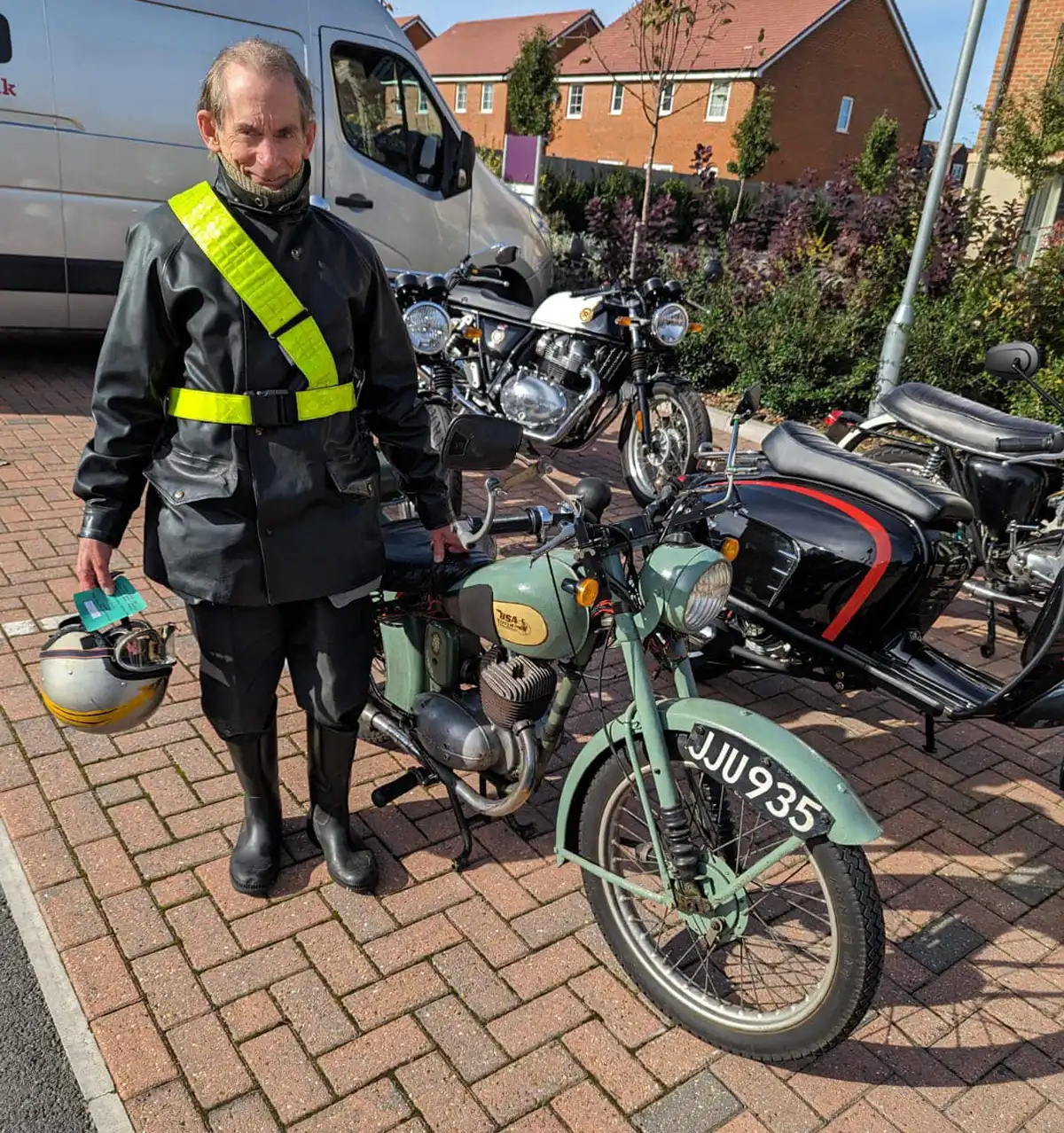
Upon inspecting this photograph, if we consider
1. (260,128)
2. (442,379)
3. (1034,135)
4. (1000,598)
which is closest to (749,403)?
(260,128)

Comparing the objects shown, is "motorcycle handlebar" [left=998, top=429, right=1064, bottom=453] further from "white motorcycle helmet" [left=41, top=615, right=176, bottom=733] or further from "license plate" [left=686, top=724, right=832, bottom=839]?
"white motorcycle helmet" [left=41, top=615, right=176, bottom=733]

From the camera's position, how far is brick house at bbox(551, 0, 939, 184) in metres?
33.8

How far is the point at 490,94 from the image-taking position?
44125 mm

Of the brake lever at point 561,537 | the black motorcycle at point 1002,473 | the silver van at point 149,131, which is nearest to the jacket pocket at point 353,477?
the brake lever at point 561,537

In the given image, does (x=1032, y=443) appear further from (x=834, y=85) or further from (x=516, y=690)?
(x=834, y=85)

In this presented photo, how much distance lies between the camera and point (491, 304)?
6145 millimetres

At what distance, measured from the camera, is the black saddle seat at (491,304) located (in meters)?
6.08

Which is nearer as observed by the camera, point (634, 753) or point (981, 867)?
point (634, 753)

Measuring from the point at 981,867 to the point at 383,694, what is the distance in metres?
1.94

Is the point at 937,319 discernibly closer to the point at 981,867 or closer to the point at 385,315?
the point at 981,867

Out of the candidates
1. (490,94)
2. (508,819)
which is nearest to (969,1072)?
(508,819)

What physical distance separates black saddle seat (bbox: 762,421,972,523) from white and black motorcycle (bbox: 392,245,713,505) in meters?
2.01

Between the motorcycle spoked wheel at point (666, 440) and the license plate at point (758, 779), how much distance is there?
3.52 m

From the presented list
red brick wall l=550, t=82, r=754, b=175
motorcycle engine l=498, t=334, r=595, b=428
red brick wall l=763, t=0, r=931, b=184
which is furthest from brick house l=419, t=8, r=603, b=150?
motorcycle engine l=498, t=334, r=595, b=428
